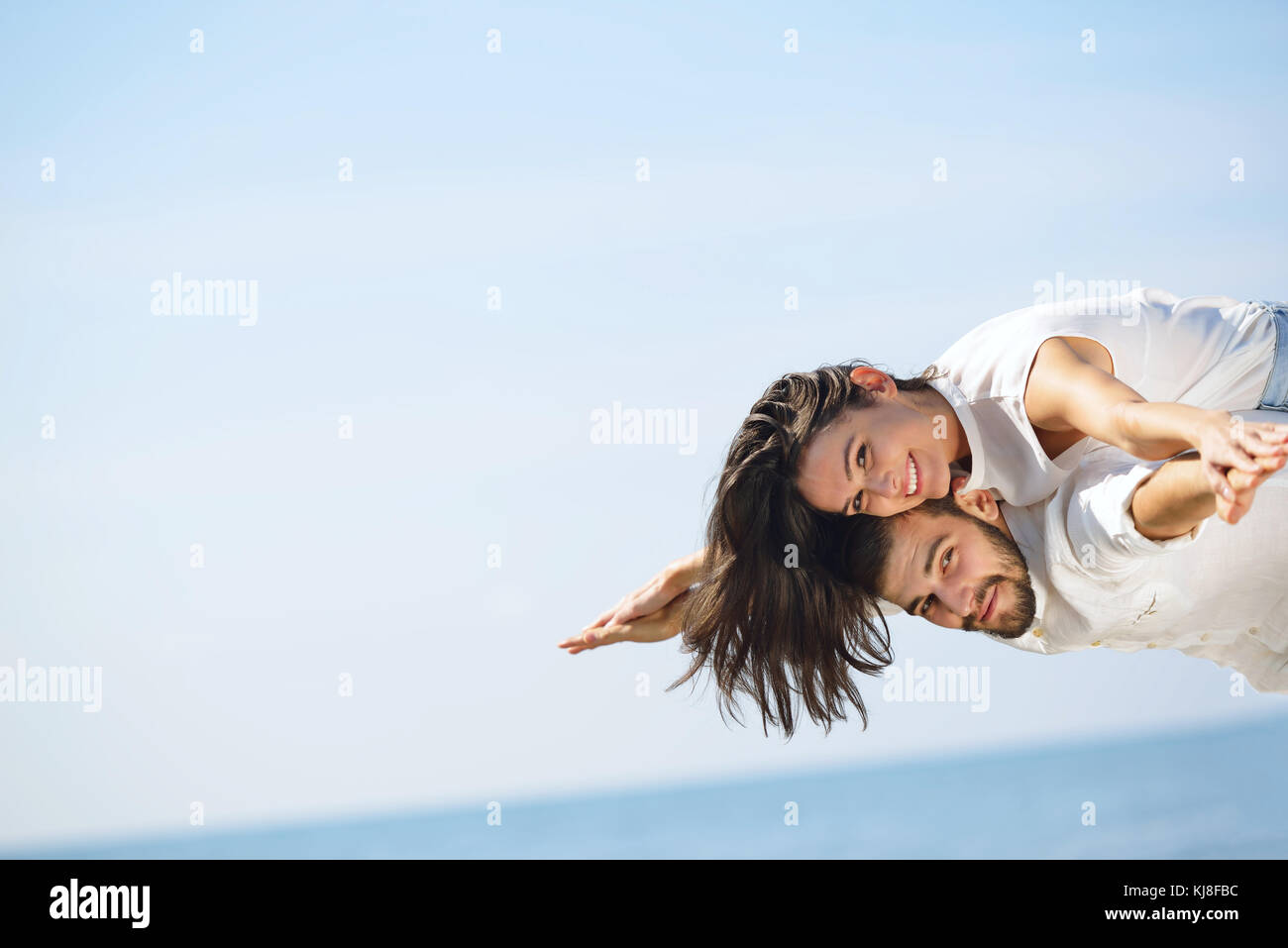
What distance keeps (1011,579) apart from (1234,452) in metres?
0.99

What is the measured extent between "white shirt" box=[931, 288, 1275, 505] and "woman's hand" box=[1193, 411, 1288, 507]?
80 cm

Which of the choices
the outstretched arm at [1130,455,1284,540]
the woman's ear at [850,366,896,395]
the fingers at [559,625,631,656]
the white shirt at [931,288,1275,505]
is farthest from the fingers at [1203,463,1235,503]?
the fingers at [559,625,631,656]

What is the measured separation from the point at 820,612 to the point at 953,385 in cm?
62

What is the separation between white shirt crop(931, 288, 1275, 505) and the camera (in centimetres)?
272

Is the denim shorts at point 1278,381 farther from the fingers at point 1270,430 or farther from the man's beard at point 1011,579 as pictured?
the fingers at point 1270,430

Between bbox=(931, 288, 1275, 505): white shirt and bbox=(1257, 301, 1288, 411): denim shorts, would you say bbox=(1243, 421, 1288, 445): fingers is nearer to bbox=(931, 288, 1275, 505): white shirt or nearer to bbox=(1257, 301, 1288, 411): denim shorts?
bbox=(931, 288, 1275, 505): white shirt

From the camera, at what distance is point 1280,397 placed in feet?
9.57

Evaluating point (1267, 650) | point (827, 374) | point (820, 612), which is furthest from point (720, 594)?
point (1267, 650)

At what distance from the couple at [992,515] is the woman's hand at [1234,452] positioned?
412mm

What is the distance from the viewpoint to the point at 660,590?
3424 mm

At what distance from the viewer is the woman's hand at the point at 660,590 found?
3408mm

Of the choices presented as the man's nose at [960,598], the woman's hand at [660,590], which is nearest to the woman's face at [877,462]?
the man's nose at [960,598]

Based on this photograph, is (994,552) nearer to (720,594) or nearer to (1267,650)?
(720,594)

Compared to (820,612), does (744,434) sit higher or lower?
higher
